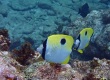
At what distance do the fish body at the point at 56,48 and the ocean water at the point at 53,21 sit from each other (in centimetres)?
541

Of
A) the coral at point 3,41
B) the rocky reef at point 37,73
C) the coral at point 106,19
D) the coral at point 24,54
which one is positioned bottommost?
the coral at point 106,19

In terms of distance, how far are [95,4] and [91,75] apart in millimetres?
12902

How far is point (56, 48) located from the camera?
8.84 feet

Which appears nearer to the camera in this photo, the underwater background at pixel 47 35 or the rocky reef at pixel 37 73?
the rocky reef at pixel 37 73

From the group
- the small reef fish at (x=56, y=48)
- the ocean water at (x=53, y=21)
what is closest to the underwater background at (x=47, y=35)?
the ocean water at (x=53, y=21)

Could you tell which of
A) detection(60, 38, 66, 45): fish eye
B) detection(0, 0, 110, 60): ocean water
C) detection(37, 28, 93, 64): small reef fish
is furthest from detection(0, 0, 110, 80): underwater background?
detection(60, 38, 66, 45): fish eye

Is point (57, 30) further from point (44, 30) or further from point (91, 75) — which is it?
point (91, 75)

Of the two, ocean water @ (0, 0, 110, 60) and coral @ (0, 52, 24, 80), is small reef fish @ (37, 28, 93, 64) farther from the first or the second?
ocean water @ (0, 0, 110, 60)

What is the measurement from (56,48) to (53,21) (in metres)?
9.99

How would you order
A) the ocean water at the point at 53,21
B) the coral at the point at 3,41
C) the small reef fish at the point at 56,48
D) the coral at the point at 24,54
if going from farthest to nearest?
the ocean water at the point at 53,21, the coral at the point at 3,41, the coral at the point at 24,54, the small reef fish at the point at 56,48

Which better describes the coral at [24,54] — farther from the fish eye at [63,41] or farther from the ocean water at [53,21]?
the ocean water at [53,21]

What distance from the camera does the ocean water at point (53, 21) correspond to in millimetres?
8773

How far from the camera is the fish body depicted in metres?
2.61

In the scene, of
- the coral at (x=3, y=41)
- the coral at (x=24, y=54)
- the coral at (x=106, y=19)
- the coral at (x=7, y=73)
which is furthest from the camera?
the coral at (x=106, y=19)
